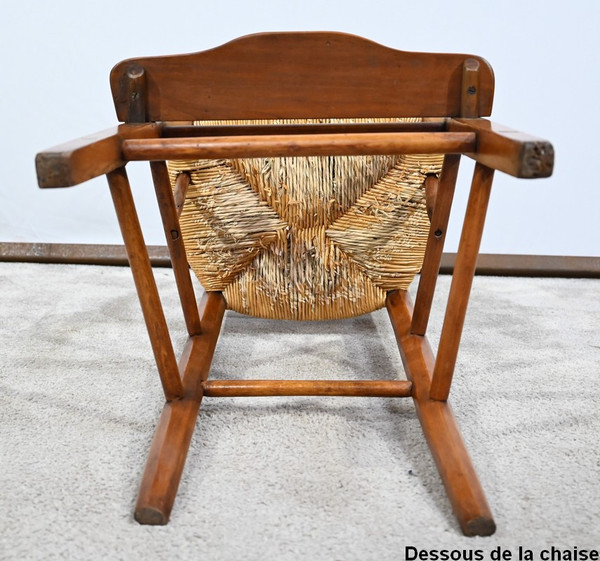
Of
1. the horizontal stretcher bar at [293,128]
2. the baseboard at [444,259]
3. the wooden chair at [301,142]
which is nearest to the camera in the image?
the wooden chair at [301,142]

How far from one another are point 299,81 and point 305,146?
0.47ft

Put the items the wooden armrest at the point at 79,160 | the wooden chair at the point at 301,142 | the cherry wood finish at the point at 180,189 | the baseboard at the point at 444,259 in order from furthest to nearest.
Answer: the baseboard at the point at 444,259 → the cherry wood finish at the point at 180,189 → the wooden chair at the point at 301,142 → the wooden armrest at the point at 79,160

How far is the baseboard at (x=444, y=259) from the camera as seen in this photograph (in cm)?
169

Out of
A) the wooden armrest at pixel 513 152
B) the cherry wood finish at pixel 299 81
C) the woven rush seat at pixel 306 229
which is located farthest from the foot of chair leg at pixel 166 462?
the wooden armrest at pixel 513 152

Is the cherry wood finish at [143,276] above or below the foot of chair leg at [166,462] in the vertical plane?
above

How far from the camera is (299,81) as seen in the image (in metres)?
0.84

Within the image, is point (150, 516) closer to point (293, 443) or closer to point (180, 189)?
point (293, 443)

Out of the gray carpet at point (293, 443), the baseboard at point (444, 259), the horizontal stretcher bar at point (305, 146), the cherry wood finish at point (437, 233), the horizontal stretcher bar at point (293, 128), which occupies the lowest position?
the baseboard at point (444, 259)

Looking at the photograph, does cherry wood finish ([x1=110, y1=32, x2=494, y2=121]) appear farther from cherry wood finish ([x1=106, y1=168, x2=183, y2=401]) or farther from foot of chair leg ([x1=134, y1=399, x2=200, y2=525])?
foot of chair leg ([x1=134, y1=399, x2=200, y2=525])

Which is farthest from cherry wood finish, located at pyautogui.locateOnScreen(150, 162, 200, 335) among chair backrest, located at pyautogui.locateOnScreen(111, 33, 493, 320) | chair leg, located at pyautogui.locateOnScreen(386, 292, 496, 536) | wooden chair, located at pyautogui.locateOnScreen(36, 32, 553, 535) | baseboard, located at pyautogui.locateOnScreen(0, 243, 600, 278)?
baseboard, located at pyautogui.locateOnScreen(0, 243, 600, 278)

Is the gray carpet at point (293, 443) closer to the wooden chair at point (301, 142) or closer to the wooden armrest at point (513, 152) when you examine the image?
the wooden chair at point (301, 142)

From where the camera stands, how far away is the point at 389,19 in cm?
163

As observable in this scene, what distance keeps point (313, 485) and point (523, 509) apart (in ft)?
0.86

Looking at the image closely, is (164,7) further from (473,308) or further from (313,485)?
(313,485)
